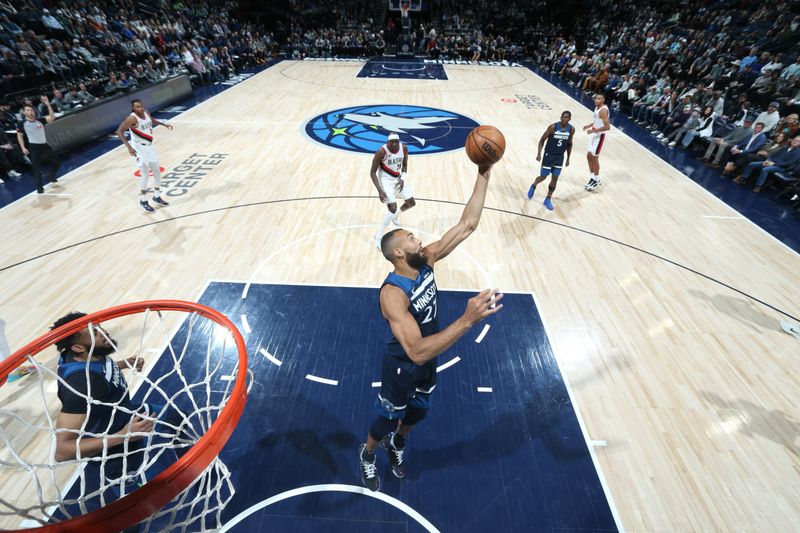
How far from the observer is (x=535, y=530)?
3240 mm

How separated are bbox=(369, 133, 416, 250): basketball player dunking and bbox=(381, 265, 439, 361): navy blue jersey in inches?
134

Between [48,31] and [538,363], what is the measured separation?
19.1 m

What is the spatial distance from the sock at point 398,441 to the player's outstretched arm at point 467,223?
152cm

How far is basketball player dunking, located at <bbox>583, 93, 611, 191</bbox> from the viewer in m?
7.95

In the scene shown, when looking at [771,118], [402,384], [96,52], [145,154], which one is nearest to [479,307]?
[402,384]

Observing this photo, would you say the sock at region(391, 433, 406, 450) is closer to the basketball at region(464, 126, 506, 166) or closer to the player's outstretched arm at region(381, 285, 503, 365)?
the player's outstretched arm at region(381, 285, 503, 365)

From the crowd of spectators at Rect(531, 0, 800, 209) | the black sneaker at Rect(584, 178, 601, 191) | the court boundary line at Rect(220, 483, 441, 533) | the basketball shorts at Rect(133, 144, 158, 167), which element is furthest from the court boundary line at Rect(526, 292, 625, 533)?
the crowd of spectators at Rect(531, 0, 800, 209)

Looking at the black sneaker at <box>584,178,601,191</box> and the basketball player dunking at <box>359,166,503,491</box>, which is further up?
the basketball player dunking at <box>359,166,503,491</box>

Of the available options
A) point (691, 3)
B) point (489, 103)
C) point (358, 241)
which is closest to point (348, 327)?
point (358, 241)

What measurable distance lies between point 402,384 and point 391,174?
4.15 m

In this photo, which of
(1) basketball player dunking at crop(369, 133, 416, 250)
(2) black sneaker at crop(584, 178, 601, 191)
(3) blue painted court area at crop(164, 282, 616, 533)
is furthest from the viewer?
(2) black sneaker at crop(584, 178, 601, 191)

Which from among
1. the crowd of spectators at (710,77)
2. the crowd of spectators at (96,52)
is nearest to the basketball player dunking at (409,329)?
the crowd of spectators at (96,52)

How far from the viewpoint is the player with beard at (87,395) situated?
257 cm

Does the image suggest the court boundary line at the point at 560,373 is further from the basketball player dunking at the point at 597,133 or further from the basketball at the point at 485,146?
the basketball player dunking at the point at 597,133
